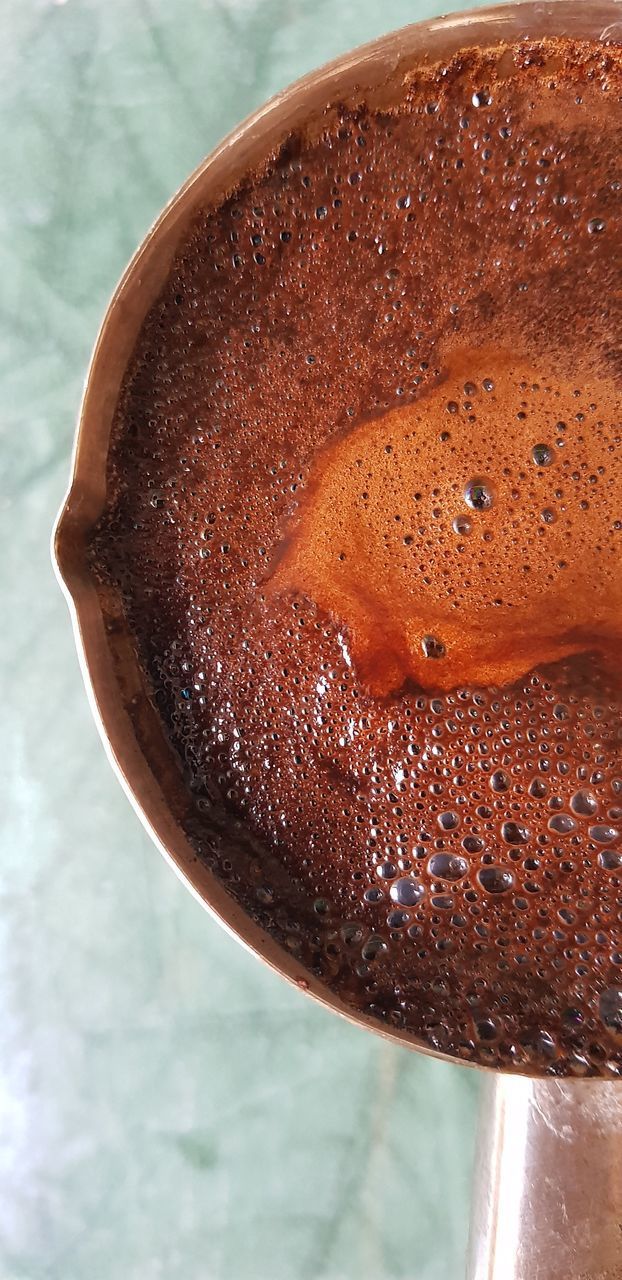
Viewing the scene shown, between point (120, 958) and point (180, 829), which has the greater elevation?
point (180, 829)

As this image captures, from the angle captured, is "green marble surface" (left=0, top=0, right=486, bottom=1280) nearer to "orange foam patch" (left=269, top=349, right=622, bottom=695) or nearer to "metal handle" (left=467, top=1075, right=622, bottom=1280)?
"metal handle" (left=467, top=1075, right=622, bottom=1280)

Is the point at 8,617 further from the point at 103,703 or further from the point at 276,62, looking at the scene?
the point at 276,62

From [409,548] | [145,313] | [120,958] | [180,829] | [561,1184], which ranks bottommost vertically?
Answer: [561,1184]

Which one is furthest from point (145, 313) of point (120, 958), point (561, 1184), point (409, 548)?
point (561, 1184)

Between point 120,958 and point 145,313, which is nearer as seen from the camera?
point 145,313

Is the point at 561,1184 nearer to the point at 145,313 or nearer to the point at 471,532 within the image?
the point at 471,532

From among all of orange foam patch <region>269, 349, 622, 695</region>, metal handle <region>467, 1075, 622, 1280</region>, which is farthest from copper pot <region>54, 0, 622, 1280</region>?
orange foam patch <region>269, 349, 622, 695</region>
